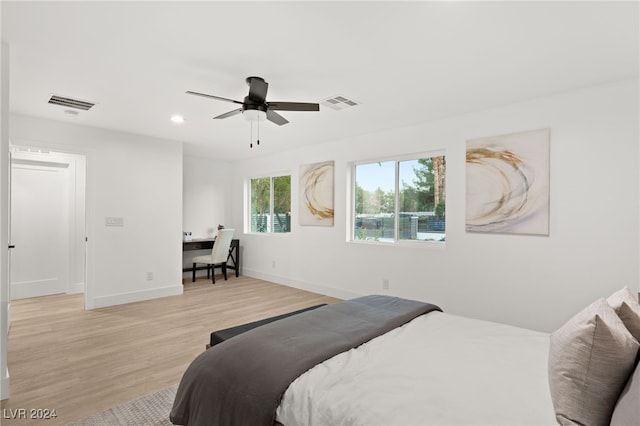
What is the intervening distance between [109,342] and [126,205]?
2.16 m

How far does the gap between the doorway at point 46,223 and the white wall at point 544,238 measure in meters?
4.43

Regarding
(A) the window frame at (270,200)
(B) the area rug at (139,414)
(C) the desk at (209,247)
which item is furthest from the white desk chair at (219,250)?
(B) the area rug at (139,414)

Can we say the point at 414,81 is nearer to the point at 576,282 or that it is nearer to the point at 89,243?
the point at 576,282

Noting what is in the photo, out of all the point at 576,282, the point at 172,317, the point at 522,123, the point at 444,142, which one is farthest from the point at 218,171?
the point at 576,282

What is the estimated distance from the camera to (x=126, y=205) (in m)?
4.80

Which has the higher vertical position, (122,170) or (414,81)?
(414,81)

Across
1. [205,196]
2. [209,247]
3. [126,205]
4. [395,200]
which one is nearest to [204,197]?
[205,196]

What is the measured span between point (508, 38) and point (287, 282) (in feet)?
15.7

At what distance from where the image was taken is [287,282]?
5949 millimetres

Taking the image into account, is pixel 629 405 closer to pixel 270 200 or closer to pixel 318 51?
pixel 318 51

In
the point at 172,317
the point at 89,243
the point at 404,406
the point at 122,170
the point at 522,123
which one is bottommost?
→ the point at 172,317

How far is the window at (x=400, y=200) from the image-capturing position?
4.20 m

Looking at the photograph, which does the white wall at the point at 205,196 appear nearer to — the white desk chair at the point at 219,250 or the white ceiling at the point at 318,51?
the white desk chair at the point at 219,250

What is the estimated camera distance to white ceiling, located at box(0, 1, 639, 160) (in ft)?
6.37
